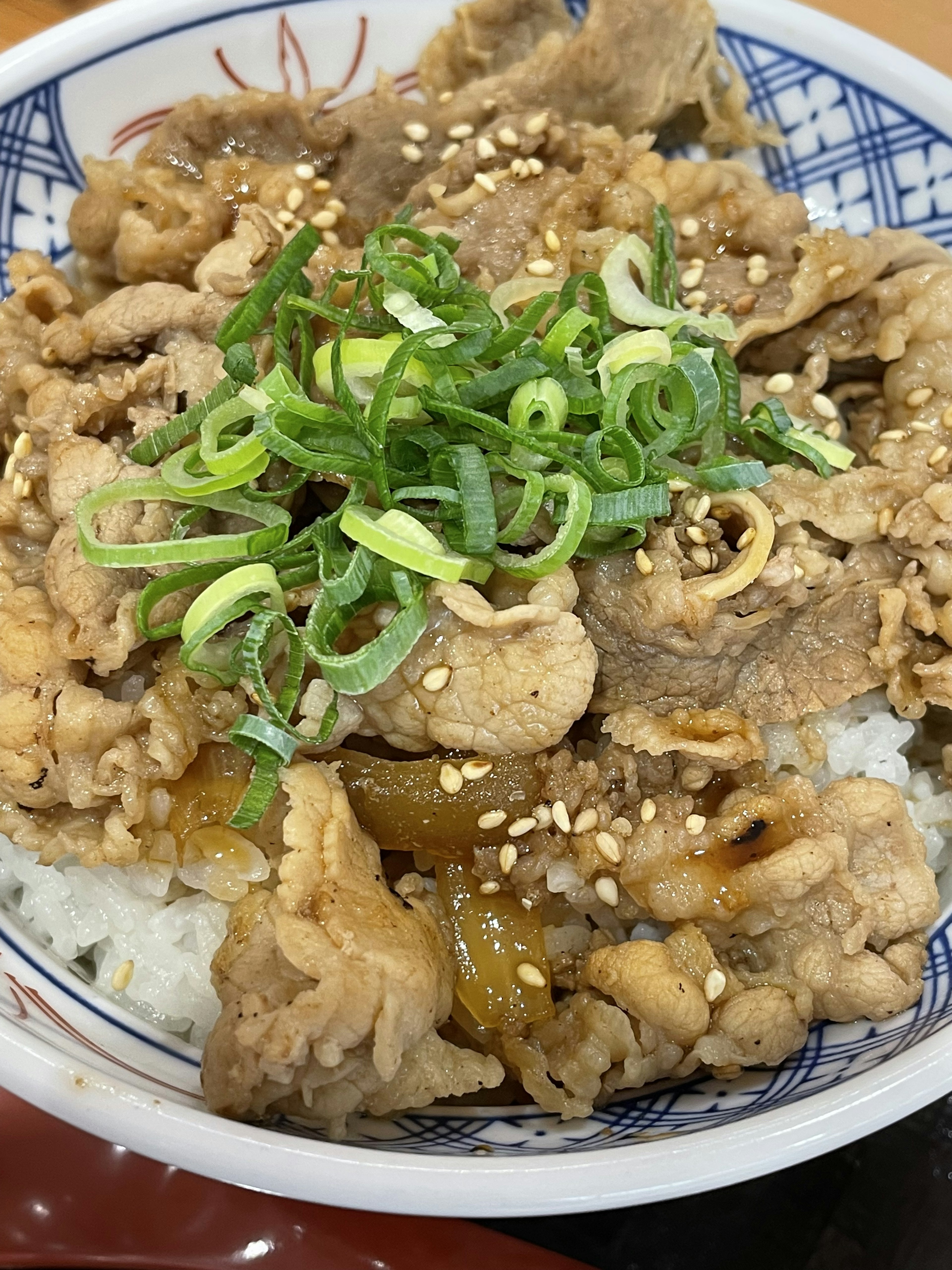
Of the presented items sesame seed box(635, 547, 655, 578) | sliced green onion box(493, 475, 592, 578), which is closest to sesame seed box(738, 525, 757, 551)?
sesame seed box(635, 547, 655, 578)

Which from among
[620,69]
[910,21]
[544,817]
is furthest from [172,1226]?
[910,21]

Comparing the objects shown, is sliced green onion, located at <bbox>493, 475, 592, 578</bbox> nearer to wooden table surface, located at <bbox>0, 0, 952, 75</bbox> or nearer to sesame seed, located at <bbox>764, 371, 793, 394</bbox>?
sesame seed, located at <bbox>764, 371, 793, 394</bbox>

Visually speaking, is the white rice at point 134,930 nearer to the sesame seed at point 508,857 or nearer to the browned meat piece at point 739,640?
the sesame seed at point 508,857

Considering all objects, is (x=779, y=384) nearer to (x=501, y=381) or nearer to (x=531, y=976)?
(x=501, y=381)

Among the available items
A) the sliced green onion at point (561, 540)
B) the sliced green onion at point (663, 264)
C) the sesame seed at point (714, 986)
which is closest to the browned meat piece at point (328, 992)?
the sesame seed at point (714, 986)

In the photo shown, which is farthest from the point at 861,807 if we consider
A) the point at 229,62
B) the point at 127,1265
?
the point at 229,62
